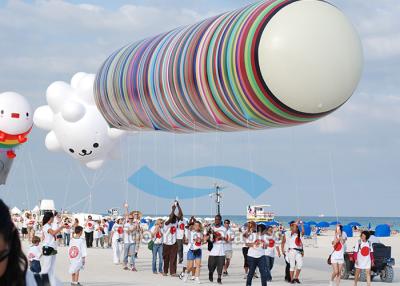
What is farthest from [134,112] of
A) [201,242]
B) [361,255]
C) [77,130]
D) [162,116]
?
[361,255]

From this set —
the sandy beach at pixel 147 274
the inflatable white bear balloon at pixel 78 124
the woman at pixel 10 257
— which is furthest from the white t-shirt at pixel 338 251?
the woman at pixel 10 257

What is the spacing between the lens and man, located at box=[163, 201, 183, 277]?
1794 centimetres

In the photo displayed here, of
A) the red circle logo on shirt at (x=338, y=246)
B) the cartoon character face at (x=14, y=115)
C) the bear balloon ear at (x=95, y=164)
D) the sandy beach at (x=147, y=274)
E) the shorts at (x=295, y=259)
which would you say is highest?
the cartoon character face at (x=14, y=115)

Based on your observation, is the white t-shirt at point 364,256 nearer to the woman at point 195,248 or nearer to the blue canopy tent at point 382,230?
the woman at point 195,248

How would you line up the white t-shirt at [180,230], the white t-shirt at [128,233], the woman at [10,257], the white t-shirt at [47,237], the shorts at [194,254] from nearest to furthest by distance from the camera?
the woman at [10,257]
the white t-shirt at [47,237]
the shorts at [194,254]
the white t-shirt at [180,230]
the white t-shirt at [128,233]

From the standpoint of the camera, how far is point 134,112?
1942cm

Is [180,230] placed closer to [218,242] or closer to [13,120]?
[218,242]

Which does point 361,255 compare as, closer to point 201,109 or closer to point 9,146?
point 201,109

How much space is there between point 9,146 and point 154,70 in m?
11.5

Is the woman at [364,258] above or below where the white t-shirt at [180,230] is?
below

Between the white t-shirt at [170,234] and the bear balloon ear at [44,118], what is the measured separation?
703cm

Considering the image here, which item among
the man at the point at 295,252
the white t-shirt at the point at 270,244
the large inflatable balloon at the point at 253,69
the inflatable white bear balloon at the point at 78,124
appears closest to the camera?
the large inflatable balloon at the point at 253,69

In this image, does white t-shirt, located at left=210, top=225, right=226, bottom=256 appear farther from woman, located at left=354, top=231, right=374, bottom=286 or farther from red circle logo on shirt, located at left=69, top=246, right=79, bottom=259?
red circle logo on shirt, located at left=69, top=246, right=79, bottom=259

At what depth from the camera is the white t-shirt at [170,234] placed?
59.1 ft
